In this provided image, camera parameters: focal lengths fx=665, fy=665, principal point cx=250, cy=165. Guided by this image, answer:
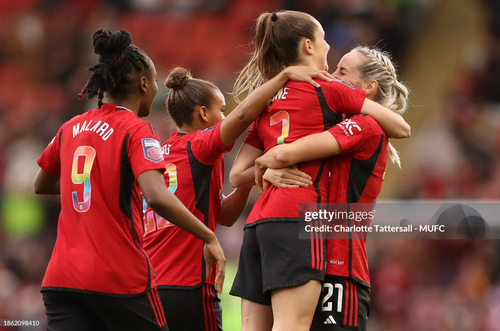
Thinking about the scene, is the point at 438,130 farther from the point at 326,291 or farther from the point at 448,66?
the point at 326,291

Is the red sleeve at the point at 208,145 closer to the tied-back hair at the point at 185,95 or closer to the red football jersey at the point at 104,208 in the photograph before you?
the tied-back hair at the point at 185,95

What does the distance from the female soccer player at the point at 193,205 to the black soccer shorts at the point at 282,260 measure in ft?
1.60

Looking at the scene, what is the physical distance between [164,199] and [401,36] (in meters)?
7.86

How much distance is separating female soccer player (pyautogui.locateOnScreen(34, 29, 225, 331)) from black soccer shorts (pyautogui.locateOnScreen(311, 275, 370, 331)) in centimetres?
44

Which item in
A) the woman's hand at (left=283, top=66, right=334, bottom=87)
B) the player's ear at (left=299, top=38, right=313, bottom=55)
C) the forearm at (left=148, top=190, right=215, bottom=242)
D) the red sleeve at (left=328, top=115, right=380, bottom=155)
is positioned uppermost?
the player's ear at (left=299, top=38, right=313, bottom=55)

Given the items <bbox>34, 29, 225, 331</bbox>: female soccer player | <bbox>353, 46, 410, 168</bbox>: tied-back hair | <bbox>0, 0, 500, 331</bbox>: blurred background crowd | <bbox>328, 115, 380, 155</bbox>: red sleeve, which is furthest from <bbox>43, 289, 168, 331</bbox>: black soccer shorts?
<bbox>0, 0, 500, 331</bbox>: blurred background crowd

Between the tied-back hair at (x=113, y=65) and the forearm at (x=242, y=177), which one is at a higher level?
the tied-back hair at (x=113, y=65)

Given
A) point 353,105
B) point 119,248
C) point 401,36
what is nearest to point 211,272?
point 119,248

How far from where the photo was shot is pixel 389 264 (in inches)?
285

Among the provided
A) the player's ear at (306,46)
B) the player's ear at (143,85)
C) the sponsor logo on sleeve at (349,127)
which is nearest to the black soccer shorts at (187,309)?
the player's ear at (143,85)

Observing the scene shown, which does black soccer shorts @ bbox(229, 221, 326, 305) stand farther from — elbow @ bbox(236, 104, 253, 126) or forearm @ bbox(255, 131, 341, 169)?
elbow @ bbox(236, 104, 253, 126)

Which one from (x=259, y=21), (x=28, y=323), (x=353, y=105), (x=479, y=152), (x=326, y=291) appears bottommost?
(x=28, y=323)

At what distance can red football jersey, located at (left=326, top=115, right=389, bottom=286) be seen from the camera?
2.67 meters

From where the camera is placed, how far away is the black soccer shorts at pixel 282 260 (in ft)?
8.45
